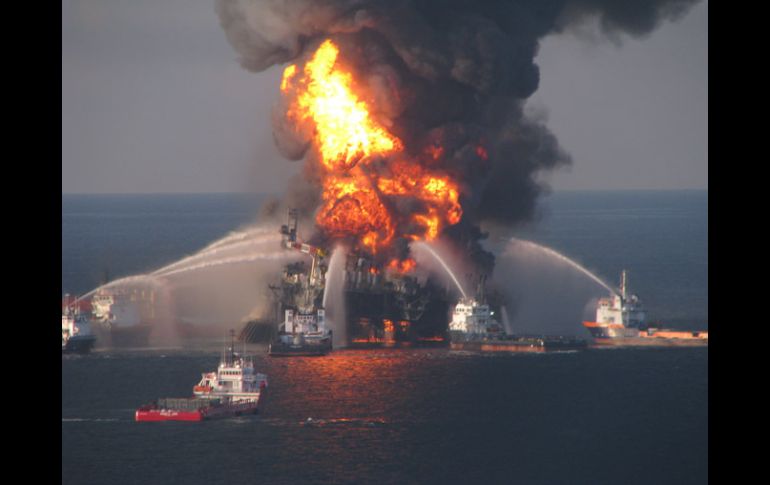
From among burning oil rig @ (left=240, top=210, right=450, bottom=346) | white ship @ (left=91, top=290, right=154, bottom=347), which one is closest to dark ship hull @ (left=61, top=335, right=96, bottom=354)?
white ship @ (left=91, top=290, right=154, bottom=347)

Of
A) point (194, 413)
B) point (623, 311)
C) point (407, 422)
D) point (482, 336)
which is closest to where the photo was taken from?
point (407, 422)

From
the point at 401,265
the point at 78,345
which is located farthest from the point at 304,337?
→ the point at 78,345

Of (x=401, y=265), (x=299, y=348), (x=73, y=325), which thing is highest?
(x=401, y=265)

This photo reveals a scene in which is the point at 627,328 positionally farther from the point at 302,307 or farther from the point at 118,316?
the point at 118,316

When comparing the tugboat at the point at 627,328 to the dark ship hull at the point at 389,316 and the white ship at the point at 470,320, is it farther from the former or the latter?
the dark ship hull at the point at 389,316

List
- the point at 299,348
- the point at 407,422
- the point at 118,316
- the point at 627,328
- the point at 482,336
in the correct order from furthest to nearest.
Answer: the point at 118,316 → the point at 627,328 → the point at 482,336 → the point at 299,348 → the point at 407,422

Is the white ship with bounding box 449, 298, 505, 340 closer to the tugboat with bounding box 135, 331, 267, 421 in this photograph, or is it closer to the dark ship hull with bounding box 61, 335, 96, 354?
the dark ship hull with bounding box 61, 335, 96, 354
